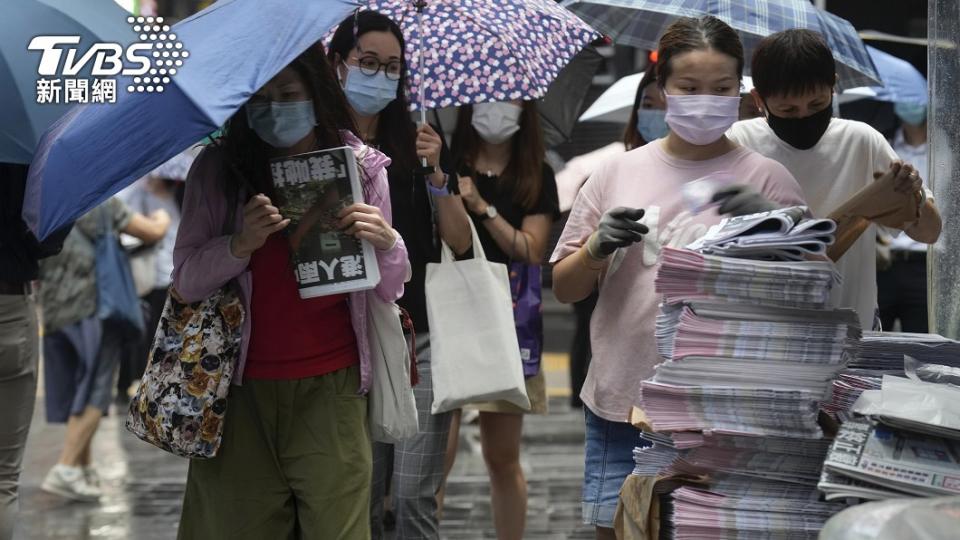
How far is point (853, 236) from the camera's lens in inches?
164

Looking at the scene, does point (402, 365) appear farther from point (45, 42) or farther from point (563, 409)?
point (563, 409)

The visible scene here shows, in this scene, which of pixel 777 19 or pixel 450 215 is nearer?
pixel 450 215

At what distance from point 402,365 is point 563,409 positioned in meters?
7.34

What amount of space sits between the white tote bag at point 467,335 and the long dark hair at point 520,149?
30.6 inches

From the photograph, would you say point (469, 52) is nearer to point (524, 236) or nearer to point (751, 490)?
point (524, 236)

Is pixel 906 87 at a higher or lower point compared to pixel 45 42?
lower

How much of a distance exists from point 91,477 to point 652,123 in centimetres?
444

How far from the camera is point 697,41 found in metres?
4.15

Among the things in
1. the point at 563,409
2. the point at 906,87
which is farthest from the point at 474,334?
the point at 563,409

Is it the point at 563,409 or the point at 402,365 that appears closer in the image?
the point at 402,365

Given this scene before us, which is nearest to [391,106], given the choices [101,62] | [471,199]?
[471,199]

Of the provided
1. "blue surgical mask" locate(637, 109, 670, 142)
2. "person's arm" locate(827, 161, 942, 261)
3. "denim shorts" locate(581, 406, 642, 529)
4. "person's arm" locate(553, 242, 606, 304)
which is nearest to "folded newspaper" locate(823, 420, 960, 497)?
"person's arm" locate(827, 161, 942, 261)

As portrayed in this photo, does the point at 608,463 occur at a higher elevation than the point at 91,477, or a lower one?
higher

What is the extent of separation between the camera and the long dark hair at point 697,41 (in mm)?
4141
